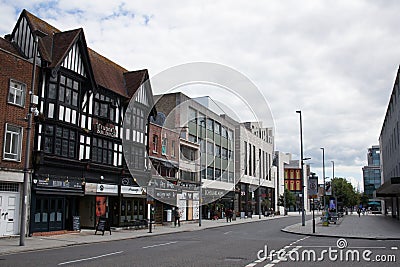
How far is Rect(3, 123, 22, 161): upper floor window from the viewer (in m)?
22.8

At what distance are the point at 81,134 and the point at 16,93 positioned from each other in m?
5.34

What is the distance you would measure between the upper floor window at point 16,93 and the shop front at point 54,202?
4198 mm

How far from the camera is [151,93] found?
3597 centimetres

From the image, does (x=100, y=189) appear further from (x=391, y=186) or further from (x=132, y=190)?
(x=391, y=186)

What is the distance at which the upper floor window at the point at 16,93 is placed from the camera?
75.9ft

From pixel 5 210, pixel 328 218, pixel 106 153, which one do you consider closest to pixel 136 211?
pixel 106 153

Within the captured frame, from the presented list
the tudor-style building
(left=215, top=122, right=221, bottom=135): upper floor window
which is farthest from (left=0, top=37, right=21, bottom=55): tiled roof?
(left=215, top=122, right=221, bottom=135): upper floor window

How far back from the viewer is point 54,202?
25.6 metres

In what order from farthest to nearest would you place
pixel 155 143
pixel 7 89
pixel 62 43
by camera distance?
pixel 155 143
pixel 62 43
pixel 7 89

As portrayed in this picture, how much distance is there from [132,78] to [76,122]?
8.60 metres

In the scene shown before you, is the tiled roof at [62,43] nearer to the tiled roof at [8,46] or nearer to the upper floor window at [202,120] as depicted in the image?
the tiled roof at [8,46]

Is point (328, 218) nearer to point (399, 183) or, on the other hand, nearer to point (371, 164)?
point (399, 183)

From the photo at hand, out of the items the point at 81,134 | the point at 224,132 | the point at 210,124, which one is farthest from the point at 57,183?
the point at 224,132

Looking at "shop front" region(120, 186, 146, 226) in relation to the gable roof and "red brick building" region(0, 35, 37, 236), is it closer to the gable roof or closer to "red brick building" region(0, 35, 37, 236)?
the gable roof
